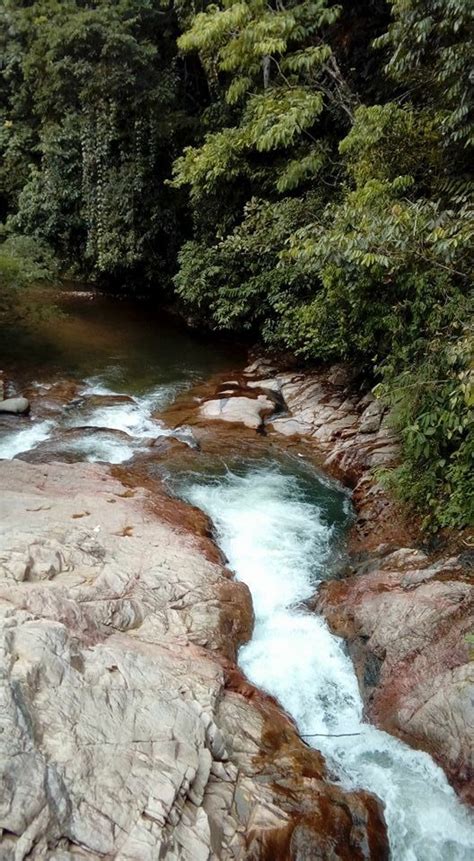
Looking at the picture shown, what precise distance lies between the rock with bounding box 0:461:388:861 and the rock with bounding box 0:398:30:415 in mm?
Answer: 4273

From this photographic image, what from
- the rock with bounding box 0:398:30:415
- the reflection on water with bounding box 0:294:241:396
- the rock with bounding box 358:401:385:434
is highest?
the rock with bounding box 358:401:385:434

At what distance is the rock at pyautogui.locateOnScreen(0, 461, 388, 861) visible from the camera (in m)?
3.34

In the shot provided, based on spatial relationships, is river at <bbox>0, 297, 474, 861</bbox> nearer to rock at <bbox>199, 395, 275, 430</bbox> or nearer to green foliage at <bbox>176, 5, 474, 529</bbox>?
rock at <bbox>199, 395, 275, 430</bbox>

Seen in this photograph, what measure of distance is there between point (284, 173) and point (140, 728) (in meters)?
9.85

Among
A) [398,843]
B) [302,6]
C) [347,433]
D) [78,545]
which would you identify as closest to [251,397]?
Result: [347,433]

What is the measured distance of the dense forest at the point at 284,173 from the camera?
6.57 m

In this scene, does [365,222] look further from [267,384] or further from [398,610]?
[267,384]

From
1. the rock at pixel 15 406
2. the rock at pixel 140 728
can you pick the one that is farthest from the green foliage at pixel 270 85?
the rock at pixel 140 728

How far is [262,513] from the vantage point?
7645mm

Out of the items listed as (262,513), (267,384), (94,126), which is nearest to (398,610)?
(262,513)

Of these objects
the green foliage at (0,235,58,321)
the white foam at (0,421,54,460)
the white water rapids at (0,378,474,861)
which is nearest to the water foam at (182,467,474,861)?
the white water rapids at (0,378,474,861)

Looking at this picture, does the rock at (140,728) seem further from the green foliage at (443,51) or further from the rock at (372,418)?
the green foliage at (443,51)

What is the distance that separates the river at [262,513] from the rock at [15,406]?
0.62 feet

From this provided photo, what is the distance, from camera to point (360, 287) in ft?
26.9
